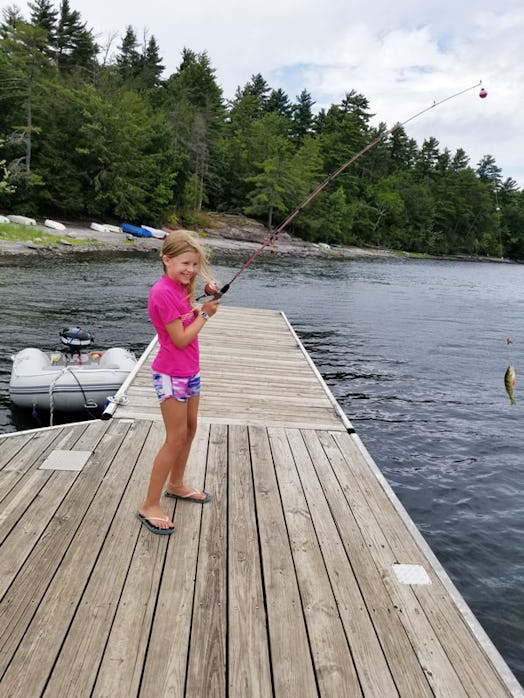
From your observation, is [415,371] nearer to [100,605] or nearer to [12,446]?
[12,446]

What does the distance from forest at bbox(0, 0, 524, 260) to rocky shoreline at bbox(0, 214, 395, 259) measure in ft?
8.92

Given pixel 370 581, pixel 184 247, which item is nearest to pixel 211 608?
pixel 370 581

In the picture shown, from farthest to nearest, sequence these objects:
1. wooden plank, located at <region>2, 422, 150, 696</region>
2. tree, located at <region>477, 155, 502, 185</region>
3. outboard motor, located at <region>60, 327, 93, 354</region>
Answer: tree, located at <region>477, 155, 502, 185</region>
outboard motor, located at <region>60, 327, 93, 354</region>
wooden plank, located at <region>2, 422, 150, 696</region>

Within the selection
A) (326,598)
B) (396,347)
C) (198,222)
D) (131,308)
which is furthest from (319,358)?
(198,222)

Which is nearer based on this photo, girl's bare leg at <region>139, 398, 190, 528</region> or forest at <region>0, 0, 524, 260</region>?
girl's bare leg at <region>139, 398, 190, 528</region>

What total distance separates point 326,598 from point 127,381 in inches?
161

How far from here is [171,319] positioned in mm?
2840

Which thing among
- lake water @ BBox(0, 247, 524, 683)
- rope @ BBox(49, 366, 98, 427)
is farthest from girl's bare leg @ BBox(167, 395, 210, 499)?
rope @ BBox(49, 366, 98, 427)

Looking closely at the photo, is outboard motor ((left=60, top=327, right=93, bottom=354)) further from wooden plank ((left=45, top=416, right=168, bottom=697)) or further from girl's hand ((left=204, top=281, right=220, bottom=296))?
girl's hand ((left=204, top=281, right=220, bottom=296))

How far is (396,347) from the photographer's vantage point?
1308 cm

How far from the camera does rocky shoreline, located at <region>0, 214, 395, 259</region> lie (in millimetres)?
25848

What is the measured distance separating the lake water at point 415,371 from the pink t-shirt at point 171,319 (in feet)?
9.78

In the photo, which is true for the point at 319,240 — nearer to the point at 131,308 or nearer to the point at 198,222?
the point at 198,222

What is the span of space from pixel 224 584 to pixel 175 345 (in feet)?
4.38
